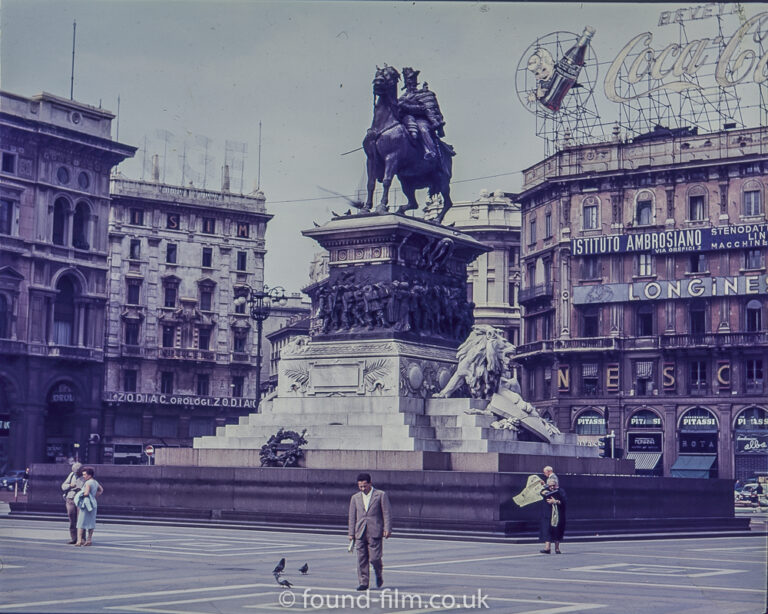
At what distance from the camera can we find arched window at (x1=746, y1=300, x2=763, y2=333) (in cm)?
7388

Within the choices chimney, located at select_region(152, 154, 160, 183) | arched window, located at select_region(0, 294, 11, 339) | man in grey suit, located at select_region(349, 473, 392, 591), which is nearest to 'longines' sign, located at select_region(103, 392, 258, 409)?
chimney, located at select_region(152, 154, 160, 183)

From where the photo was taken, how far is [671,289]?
76375mm

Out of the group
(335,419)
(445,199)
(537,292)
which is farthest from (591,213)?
(335,419)

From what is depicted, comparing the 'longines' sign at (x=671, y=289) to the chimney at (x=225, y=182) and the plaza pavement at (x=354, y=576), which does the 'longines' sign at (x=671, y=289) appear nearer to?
the chimney at (x=225, y=182)

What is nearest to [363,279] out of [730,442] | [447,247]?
[447,247]

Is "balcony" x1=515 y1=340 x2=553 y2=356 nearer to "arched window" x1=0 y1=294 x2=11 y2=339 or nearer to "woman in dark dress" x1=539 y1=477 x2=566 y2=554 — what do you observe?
"arched window" x1=0 y1=294 x2=11 y2=339

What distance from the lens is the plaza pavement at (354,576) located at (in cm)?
1446

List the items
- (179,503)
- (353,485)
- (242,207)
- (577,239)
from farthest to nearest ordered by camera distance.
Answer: (242,207), (577,239), (179,503), (353,485)

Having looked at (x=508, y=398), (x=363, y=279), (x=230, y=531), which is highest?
(x=363, y=279)

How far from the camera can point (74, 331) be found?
80.2 meters

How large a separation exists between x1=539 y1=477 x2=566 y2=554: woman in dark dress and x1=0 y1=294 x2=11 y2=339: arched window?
5587 cm

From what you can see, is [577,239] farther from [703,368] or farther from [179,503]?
[179,503]

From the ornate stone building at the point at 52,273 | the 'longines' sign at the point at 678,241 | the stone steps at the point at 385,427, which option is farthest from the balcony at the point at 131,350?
the stone steps at the point at 385,427

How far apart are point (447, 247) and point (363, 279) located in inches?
91.8
